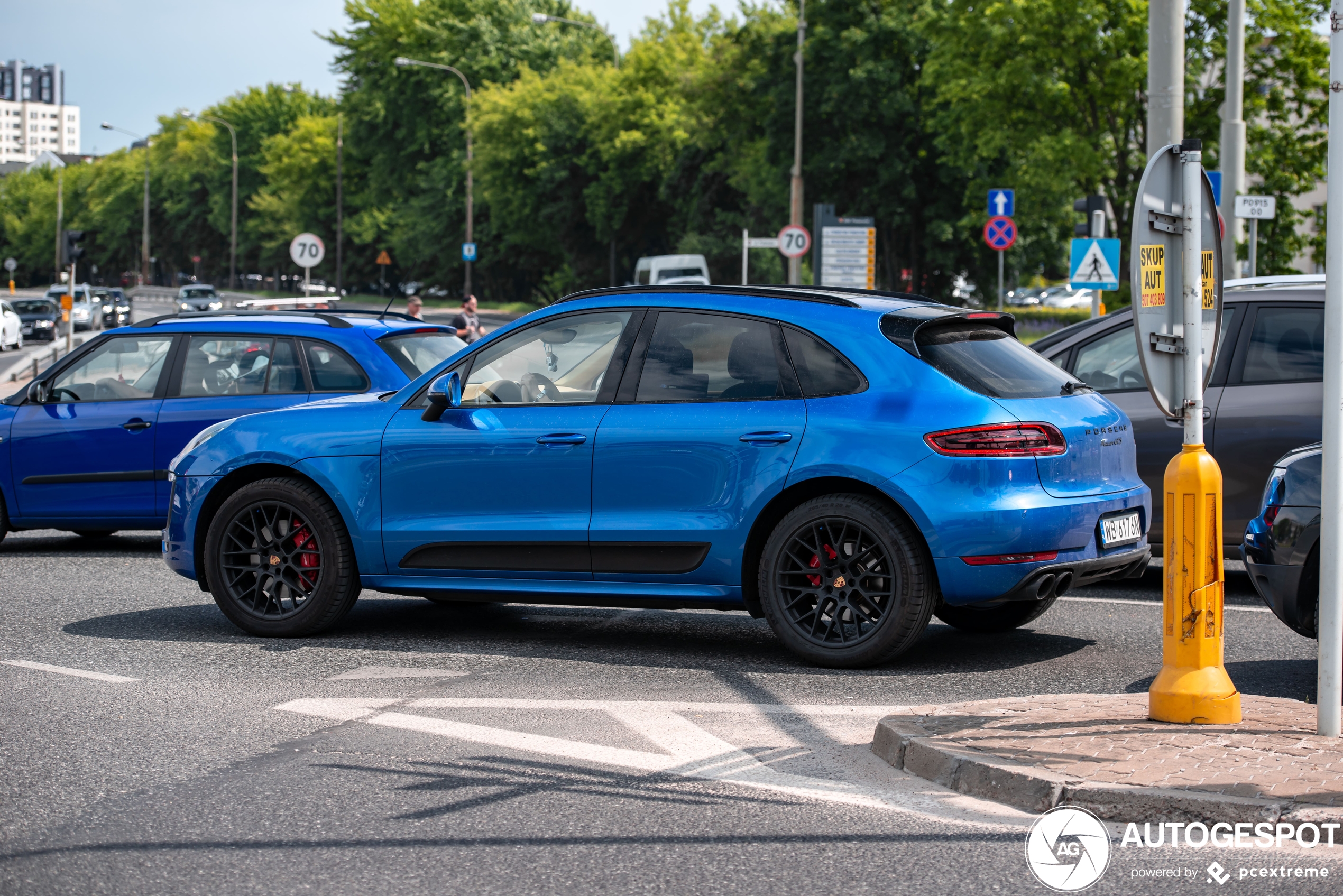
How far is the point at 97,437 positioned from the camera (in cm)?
1059

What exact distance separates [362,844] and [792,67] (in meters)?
48.0

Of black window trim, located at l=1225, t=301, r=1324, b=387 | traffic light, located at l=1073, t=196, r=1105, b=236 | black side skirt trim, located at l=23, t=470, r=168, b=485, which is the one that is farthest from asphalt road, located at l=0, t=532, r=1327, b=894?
traffic light, located at l=1073, t=196, r=1105, b=236

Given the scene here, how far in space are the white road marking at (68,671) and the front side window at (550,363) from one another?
195 centimetres

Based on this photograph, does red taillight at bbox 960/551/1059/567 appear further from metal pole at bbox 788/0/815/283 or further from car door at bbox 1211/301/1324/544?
metal pole at bbox 788/0/815/283

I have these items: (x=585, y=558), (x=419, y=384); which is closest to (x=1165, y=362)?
(x=585, y=558)

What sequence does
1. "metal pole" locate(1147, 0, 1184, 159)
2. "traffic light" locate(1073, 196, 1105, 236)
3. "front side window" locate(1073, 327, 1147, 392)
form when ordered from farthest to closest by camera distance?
"traffic light" locate(1073, 196, 1105, 236)
"metal pole" locate(1147, 0, 1184, 159)
"front side window" locate(1073, 327, 1147, 392)

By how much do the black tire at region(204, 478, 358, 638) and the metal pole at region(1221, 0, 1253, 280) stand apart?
48.3ft

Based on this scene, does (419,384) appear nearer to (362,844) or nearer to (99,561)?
(362,844)

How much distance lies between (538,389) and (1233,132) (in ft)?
53.4

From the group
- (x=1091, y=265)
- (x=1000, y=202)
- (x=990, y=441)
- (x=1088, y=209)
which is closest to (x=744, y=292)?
(x=990, y=441)

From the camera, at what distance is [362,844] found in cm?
425

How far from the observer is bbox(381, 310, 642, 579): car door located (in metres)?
6.96

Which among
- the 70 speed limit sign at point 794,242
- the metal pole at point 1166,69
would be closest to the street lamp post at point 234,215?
the 70 speed limit sign at point 794,242
